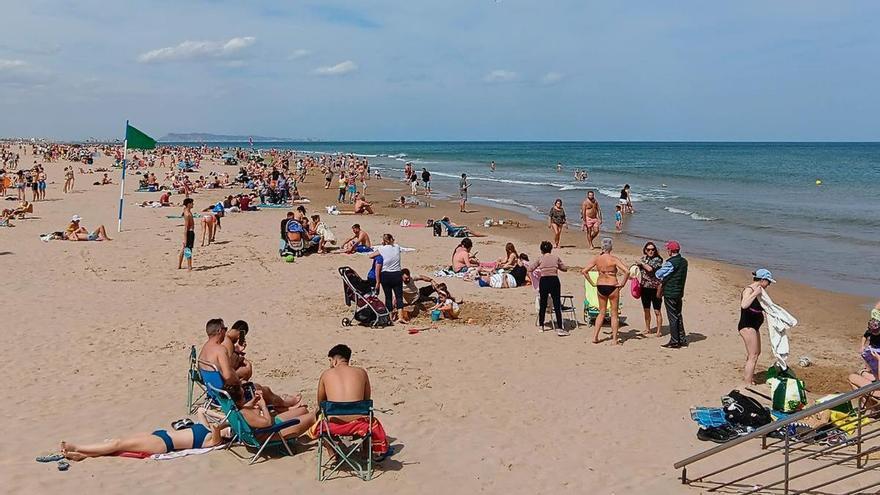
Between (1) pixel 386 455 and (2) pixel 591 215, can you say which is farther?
(2) pixel 591 215

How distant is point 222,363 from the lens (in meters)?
6.34

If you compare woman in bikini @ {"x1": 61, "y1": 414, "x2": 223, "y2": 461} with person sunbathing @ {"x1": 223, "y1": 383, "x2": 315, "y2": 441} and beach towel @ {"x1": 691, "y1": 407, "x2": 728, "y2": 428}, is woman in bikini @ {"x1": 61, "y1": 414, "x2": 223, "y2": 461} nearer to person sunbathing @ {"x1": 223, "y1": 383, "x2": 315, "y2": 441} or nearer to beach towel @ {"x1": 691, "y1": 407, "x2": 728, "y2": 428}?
person sunbathing @ {"x1": 223, "y1": 383, "x2": 315, "y2": 441}

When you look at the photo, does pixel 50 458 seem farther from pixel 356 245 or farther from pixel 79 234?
pixel 79 234

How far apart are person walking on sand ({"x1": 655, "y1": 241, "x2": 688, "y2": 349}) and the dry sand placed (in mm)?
282

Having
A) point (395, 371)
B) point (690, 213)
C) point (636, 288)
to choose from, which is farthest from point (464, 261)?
point (690, 213)

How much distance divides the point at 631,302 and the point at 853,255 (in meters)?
9.53

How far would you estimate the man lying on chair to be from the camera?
5.77m

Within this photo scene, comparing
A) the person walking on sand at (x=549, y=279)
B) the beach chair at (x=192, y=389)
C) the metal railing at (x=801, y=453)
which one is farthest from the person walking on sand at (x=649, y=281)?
the beach chair at (x=192, y=389)

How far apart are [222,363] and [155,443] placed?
0.84 meters

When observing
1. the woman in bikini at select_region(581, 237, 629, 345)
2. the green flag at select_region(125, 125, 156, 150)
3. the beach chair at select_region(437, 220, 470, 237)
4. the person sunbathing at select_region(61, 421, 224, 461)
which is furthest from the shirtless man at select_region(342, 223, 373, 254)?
the person sunbathing at select_region(61, 421, 224, 461)

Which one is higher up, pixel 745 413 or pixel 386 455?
pixel 745 413

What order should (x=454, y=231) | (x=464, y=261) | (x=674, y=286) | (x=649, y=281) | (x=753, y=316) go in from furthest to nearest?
(x=454, y=231), (x=464, y=261), (x=649, y=281), (x=674, y=286), (x=753, y=316)

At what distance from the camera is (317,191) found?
36188mm

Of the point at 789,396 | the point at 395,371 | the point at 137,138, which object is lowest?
the point at 395,371
